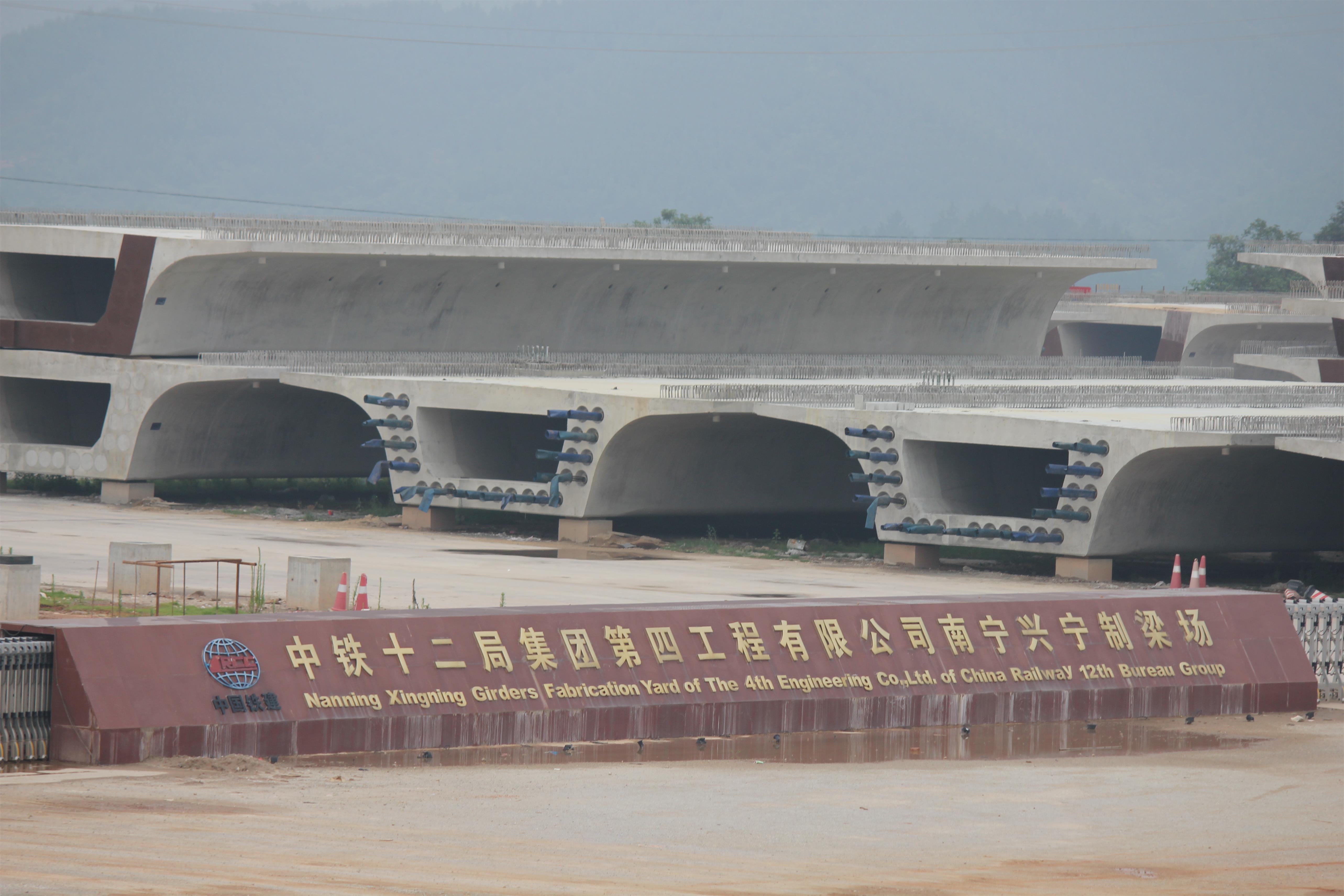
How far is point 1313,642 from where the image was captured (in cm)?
3081

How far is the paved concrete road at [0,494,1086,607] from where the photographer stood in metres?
38.6

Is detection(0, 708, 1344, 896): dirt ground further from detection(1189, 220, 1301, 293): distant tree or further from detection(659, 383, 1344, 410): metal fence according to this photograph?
detection(1189, 220, 1301, 293): distant tree

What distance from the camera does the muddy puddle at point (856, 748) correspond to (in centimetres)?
2359

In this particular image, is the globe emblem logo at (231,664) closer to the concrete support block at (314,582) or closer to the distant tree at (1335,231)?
the concrete support block at (314,582)

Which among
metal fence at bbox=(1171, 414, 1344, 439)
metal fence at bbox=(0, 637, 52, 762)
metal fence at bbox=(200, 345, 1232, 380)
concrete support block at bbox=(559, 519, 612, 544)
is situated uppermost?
metal fence at bbox=(200, 345, 1232, 380)

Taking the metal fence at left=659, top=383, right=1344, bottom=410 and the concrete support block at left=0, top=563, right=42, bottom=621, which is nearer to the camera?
the concrete support block at left=0, top=563, right=42, bottom=621

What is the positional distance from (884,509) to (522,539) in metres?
10.3

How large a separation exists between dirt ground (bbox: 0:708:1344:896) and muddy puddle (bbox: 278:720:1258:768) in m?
0.16

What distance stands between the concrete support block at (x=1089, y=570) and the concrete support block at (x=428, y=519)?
693 inches

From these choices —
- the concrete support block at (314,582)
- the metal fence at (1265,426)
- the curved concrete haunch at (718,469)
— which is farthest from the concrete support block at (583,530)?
the concrete support block at (314,582)

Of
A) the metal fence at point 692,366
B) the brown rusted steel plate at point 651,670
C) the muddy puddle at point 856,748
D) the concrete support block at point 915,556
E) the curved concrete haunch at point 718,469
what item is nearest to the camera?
the brown rusted steel plate at point 651,670

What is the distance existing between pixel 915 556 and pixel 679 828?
28.6 metres

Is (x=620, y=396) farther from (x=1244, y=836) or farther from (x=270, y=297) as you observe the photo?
(x=1244, y=836)

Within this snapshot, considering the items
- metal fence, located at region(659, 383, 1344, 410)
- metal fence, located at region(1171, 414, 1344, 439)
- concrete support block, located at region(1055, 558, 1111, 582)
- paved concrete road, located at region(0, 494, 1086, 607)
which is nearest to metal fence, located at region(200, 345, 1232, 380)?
metal fence, located at region(659, 383, 1344, 410)
